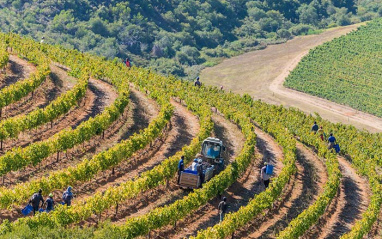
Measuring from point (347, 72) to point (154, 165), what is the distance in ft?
233

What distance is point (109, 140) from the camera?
139 ft

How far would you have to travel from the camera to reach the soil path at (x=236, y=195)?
3328cm

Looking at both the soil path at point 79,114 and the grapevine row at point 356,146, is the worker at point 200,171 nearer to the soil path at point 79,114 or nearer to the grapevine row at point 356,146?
the grapevine row at point 356,146

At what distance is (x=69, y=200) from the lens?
31.5m

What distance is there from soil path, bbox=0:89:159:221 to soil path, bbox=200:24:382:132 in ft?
120

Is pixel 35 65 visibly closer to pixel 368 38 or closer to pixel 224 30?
pixel 368 38

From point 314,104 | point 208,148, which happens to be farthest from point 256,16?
point 208,148

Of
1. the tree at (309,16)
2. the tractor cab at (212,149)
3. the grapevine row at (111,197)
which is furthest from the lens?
the tree at (309,16)

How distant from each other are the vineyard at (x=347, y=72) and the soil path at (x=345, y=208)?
142ft

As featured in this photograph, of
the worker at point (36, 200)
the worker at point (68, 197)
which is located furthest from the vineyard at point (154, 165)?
the worker at point (36, 200)

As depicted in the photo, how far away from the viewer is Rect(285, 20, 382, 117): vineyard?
93.2 meters

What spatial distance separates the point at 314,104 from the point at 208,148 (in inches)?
2065

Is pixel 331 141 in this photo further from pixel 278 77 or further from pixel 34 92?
pixel 278 77

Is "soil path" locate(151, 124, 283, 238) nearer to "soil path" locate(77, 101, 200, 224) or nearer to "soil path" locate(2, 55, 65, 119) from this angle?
"soil path" locate(77, 101, 200, 224)
